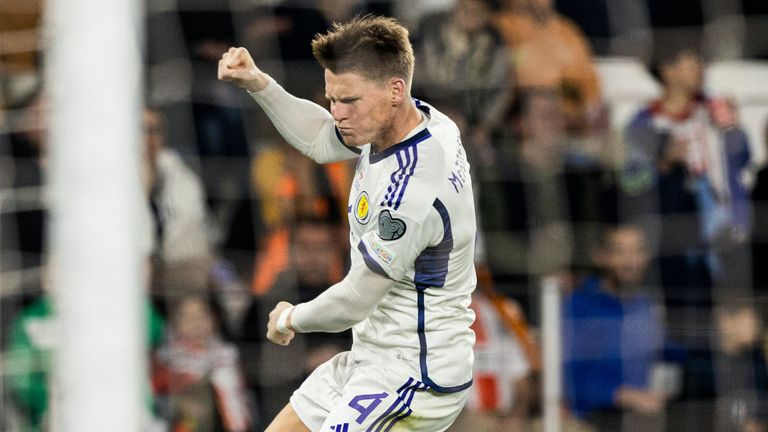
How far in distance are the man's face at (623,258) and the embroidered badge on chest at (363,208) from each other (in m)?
3.22

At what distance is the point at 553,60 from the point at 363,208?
346cm

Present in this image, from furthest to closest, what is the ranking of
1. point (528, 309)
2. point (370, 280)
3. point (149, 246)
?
point (528, 309) → point (149, 246) → point (370, 280)

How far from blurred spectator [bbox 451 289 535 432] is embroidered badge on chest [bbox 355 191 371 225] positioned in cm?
301

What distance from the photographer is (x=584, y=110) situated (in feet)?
22.9

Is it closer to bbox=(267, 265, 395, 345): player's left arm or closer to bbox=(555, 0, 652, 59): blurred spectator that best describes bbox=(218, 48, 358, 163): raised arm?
bbox=(267, 265, 395, 345): player's left arm

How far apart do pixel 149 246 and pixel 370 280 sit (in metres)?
2.97

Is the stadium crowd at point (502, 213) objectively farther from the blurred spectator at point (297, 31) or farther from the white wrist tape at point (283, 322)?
the white wrist tape at point (283, 322)

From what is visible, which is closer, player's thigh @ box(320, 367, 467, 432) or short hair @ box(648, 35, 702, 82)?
player's thigh @ box(320, 367, 467, 432)

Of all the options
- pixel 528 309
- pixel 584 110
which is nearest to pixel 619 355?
pixel 528 309

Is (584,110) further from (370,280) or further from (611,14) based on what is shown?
(370,280)

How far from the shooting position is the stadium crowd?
21.9 feet

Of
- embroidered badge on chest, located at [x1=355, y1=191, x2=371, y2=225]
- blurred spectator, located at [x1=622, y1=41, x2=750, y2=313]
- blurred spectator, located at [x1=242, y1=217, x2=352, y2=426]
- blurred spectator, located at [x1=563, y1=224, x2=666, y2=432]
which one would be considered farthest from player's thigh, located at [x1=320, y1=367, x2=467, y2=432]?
blurred spectator, located at [x1=622, y1=41, x2=750, y2=313]

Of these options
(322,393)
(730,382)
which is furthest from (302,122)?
(730,382)

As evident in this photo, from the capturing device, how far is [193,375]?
21.6 ft
